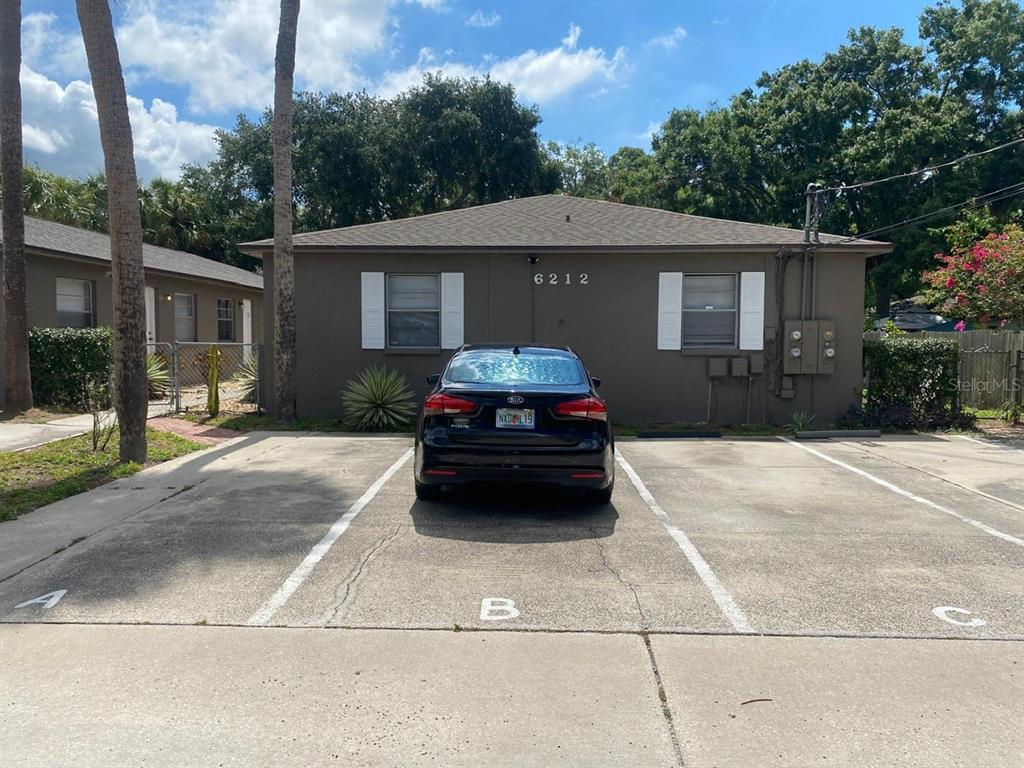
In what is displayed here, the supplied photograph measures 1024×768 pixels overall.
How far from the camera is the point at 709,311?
1292 centimetres

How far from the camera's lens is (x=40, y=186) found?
2450 cm

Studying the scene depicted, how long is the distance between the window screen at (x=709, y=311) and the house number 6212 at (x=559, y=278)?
5.97 ft

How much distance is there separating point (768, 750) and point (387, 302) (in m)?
11.1

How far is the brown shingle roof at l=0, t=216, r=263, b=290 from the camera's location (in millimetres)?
14977

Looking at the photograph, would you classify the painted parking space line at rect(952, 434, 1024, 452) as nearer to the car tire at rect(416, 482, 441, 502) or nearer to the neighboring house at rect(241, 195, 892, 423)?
the neighboring house at rect(241, 195, 892, 423)

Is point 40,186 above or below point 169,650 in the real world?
above

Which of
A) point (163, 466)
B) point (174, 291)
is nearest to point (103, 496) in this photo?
point (163, 466)

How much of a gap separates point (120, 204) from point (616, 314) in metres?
7.96

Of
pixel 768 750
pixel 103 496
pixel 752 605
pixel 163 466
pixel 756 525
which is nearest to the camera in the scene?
pixel 768 750

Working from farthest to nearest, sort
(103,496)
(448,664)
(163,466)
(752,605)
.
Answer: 1. (163,466)
2. (103,496)
3. (752,605)
4. (448,664)

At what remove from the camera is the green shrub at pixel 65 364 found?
41.4 ft

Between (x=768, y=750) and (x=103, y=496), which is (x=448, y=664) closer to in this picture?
(x=768, y=750)

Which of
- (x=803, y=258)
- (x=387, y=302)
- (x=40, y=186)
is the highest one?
(x=40, y=186)

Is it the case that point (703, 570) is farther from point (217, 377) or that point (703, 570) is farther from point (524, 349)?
point (217, 377)
